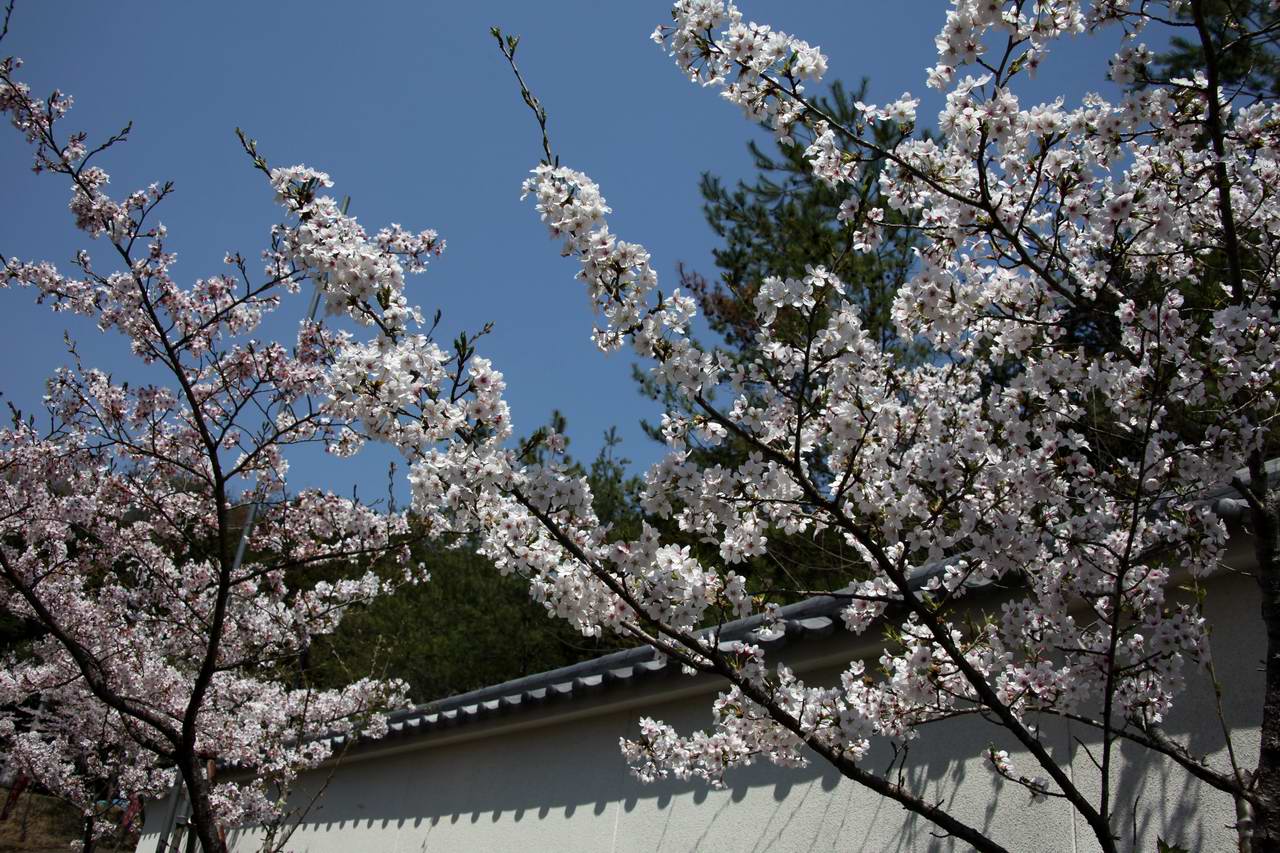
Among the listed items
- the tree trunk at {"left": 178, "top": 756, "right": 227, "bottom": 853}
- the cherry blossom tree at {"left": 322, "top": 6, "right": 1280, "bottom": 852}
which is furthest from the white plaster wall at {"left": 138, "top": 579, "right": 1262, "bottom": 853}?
the tree trunk at {"left": 178, "top": 756, "right": 227, "bottom": 853}

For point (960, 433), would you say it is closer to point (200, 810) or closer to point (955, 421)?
point (955, 421)

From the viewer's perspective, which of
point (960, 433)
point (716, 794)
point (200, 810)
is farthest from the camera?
point (716, 794)

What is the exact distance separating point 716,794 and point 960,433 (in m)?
2.61

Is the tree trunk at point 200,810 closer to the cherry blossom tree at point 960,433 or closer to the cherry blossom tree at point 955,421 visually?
the cherry blossom tree at point 955,421

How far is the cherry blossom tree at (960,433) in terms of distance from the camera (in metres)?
2.55

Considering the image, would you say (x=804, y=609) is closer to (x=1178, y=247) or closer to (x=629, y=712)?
(x=629, y=712)

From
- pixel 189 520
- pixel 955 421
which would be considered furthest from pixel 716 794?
pixel 189 520

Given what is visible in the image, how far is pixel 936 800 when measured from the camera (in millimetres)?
3871

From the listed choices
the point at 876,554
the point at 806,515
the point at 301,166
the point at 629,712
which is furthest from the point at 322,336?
the point at 876,554

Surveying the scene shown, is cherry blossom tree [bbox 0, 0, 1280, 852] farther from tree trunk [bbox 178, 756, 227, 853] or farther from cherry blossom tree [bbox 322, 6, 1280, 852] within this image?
tree trunk [bbox 178, 756, 227, 853]

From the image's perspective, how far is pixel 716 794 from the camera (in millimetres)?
4816

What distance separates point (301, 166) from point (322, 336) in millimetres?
2430

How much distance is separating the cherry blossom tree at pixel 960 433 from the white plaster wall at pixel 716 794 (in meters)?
0.13

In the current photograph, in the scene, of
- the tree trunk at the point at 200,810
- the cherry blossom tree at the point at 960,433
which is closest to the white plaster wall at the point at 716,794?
the cherry blossom tree at the point at 960,433
